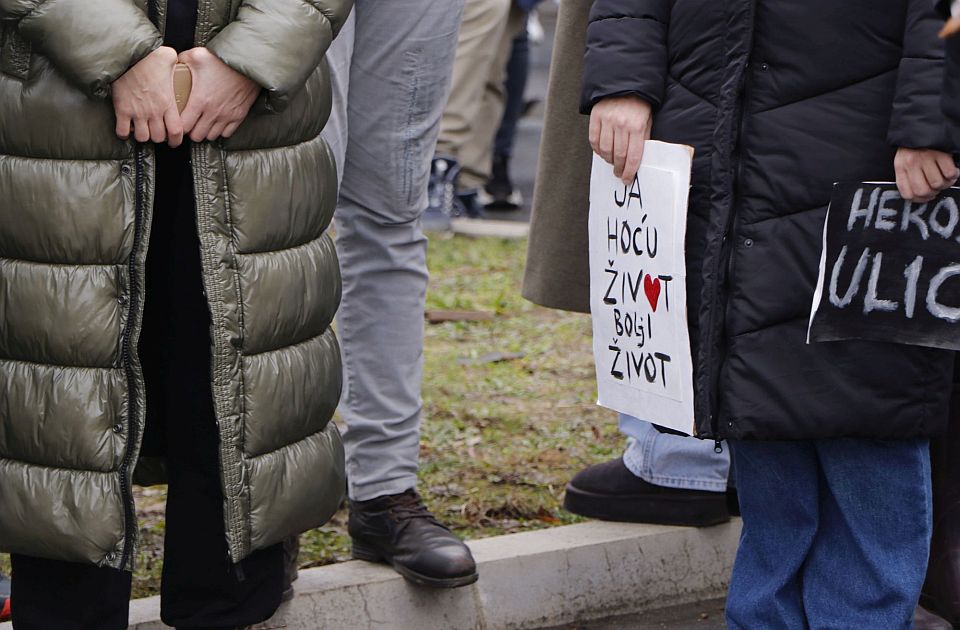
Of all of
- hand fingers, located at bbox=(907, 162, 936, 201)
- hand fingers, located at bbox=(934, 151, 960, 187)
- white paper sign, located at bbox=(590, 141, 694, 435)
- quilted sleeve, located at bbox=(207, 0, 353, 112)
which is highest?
quilted sleeve, located at bbox=(207, 0, 353, 112)

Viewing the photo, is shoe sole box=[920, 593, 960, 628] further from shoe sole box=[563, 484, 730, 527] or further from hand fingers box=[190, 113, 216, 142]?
hand fingers box=[190, 113, 216, 142]

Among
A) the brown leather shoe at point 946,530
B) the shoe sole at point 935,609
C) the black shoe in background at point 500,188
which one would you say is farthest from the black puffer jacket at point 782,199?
the black shoe in background at point 500,188

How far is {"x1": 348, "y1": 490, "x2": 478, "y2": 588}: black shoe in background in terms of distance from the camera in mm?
2820

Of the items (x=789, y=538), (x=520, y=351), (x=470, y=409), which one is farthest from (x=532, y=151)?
(x=789, y=538)

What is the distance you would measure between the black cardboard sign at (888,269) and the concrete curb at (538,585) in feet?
3.30

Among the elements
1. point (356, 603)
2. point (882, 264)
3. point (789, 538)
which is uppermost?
point (882, 264)

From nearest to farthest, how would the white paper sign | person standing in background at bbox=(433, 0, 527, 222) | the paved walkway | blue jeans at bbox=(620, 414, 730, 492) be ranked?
the white paper sign
the paved walkway
blue jeans at bbox=(620, 414, 730, 492)
person standing in background at bbox=(433, 0, 527, 222)

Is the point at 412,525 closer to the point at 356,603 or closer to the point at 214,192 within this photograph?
the point at 356,603

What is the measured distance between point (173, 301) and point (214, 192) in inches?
7.6

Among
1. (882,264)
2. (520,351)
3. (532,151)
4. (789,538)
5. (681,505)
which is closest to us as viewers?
(882,264)

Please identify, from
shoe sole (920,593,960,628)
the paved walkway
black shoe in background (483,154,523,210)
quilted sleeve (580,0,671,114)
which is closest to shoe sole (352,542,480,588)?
the paved walkway

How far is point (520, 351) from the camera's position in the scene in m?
4.98

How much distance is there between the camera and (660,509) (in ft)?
10.5

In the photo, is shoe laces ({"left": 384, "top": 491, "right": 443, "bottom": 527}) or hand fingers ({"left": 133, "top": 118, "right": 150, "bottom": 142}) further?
shoe laces ({"left": 384, "top": 491, "right": 443, "bottom": 527})
